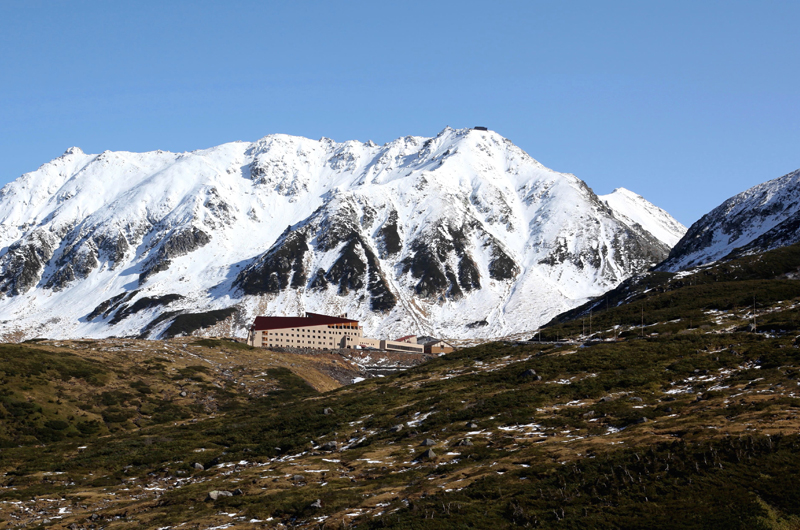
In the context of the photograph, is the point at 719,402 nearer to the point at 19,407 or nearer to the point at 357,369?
the point at 19,407

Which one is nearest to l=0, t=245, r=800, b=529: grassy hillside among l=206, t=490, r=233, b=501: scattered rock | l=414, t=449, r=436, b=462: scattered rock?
l=414, t=449, r=436, b=462: scattered rock

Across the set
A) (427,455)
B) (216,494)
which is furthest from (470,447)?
(216,494)

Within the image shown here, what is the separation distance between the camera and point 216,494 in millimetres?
46219

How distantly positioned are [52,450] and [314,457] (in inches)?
1289

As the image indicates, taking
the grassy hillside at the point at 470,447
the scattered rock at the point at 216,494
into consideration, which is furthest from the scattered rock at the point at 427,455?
the scattered rock at the point at 216,494

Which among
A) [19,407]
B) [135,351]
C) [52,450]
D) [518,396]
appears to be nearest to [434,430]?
[518,396]

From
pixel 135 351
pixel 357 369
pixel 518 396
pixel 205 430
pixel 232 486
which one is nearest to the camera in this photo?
pixel 232 486

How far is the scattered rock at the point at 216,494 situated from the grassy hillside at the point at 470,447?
39.7 inches

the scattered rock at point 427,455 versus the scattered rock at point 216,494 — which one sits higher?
the scattered rock at point 427,455

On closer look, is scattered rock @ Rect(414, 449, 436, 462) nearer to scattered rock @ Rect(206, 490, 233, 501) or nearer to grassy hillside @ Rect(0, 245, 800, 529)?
grassy hillside @ Rect(0, 245, 800, 529)

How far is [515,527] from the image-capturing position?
33688 millimetres

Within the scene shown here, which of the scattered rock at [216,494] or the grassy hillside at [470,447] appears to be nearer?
the grassy hillside at [470,447]

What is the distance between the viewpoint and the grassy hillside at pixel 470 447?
35712 millimetres

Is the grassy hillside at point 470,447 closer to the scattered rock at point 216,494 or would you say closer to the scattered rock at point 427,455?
the scattered rock at point 427,455
